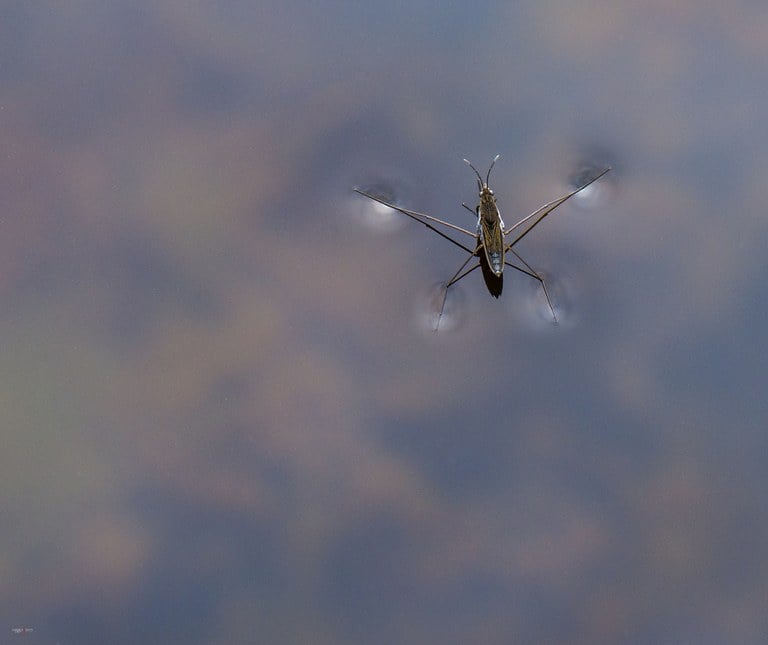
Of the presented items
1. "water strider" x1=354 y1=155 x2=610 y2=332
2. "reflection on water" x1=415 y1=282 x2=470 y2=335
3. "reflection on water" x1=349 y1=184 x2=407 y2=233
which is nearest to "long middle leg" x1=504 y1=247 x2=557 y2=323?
"water strider" x1=354 y1=155 x2=610 y2=332

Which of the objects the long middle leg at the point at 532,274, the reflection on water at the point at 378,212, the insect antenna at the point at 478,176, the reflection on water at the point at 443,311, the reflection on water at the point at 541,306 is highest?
the insect antenna at the point at 478,176

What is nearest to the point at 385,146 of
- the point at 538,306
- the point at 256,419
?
the point at 538,306

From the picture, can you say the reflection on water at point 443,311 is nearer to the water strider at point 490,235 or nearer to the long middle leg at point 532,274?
the water strider at point 490,235

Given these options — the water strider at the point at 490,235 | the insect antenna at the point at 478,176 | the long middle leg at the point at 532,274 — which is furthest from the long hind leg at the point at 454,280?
the insect antenna at the point at 478,176

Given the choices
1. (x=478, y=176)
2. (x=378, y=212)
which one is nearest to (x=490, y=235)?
(x=478, y=176)

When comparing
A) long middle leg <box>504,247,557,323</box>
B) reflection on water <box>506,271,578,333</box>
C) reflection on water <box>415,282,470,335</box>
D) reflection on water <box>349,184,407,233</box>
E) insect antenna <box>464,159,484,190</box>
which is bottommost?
reflection on water <box>415,282,470,335</box>

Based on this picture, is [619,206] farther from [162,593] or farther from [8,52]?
[8,52]

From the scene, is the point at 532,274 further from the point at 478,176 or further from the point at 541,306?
the point at 478,176

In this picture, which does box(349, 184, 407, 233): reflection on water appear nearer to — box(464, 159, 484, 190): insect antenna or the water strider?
the water strider
